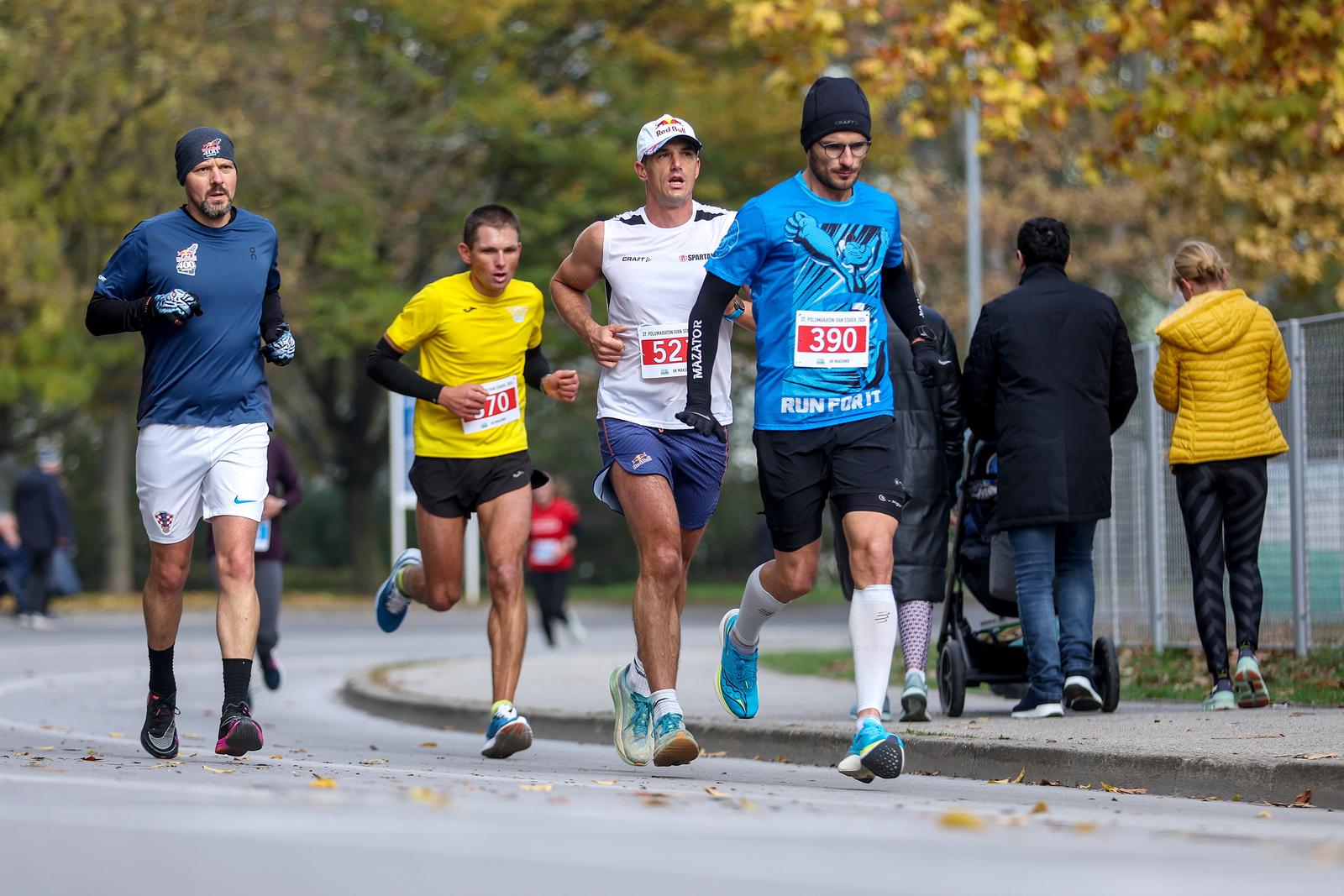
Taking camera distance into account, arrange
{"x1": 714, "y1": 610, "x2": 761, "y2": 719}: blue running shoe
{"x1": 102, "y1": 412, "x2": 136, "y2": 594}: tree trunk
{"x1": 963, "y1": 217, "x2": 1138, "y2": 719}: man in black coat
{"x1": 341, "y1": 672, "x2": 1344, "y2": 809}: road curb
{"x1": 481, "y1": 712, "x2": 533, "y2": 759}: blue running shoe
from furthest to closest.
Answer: {"x1": 102, "y1": 412, "x2": 136, "y2": 594}: tree trunk, {"x1": 963, "y1": 217, "x2": 1138, "y2": 719}: man in black coat, {"x1": 481, "y1": 712, "x2": 533, "y2": 759}: blue running shoe, {"x1": 714, "y1": 610, "x2": 761, "y2": 719}: blue running shoe, {"x1": 341, "y1": 672, "x2": 1344, "y2": 809}: road curb

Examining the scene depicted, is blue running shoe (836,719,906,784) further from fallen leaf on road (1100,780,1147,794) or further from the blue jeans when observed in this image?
the blue jeans

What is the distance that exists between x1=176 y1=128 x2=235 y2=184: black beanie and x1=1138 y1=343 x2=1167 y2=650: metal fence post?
7.18m

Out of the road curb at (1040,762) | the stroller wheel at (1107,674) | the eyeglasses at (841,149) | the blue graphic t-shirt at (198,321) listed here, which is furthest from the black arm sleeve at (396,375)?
the stroller wheel at (1107,674)

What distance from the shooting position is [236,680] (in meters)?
7.86

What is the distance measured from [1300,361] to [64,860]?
8.76 m

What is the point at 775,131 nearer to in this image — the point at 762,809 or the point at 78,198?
the point at 78,198

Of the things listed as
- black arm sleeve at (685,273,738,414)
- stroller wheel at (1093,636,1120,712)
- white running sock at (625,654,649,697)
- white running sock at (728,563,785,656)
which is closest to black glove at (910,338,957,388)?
black arm sleeve at (685,273,738,414)

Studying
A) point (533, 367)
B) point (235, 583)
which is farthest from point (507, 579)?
point (235, 583)

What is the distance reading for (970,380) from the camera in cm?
964

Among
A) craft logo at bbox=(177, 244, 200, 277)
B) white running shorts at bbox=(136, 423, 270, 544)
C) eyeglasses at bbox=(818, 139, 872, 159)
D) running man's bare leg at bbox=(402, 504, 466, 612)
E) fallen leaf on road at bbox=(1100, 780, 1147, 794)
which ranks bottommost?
fallen leaf on road at bbox=(1100, 780, 1147, 794)

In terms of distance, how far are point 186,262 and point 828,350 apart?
241cm

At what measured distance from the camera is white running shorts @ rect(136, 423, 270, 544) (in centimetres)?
801

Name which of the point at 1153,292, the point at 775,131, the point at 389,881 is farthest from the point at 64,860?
the point at 1153,292

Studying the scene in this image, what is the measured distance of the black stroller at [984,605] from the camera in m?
9.80
